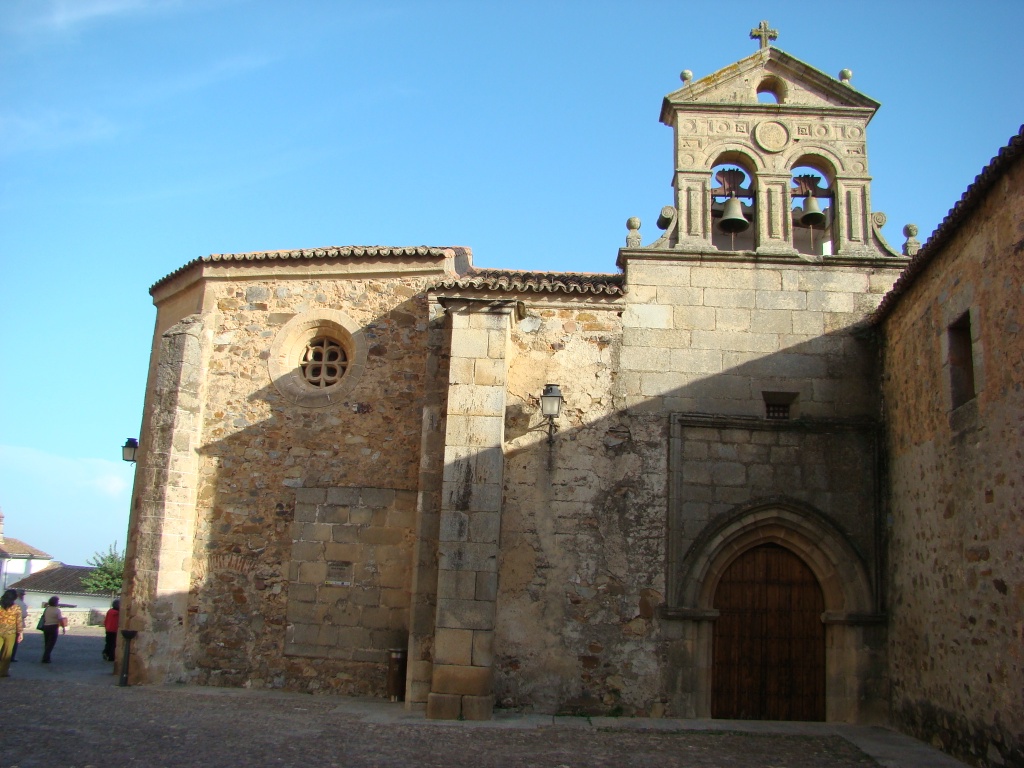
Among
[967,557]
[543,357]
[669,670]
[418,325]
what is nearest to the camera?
[967,557]

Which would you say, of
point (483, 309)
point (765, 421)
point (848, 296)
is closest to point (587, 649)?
point (765, 421)

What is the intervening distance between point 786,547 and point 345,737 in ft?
17.3

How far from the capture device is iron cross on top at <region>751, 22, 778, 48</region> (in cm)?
1164

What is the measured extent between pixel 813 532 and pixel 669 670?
223 centimetres

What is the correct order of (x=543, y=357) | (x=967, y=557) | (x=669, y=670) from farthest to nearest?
(x=543, y=357), (x=669, y=670), (x=967, y=557)

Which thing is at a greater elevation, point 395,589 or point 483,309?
point 483,309

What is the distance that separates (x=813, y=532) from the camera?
10102mm

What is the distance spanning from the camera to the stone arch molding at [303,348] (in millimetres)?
11383

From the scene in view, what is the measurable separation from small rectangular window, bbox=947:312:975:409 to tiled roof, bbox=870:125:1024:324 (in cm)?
81

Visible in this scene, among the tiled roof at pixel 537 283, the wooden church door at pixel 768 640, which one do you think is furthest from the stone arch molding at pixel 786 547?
the tiled roof at pixel 537 283

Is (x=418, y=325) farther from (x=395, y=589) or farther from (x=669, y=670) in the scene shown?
(x=669, y=670)

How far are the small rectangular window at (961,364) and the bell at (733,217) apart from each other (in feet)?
10.6

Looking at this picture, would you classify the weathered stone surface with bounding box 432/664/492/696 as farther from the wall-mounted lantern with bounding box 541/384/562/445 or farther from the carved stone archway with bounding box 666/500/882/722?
the wall-mounted lantern with bounding box 541/384/562/445

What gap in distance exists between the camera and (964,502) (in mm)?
7965
